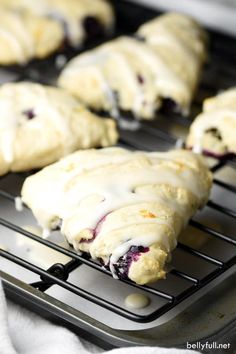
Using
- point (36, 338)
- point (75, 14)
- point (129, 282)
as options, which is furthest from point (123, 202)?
point (75, 14)

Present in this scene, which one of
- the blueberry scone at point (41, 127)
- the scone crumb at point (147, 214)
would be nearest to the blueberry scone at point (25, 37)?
the blueberry scone at point (41, 127)

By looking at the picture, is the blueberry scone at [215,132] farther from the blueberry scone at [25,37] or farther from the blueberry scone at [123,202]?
the blueberry scone at [25,37]

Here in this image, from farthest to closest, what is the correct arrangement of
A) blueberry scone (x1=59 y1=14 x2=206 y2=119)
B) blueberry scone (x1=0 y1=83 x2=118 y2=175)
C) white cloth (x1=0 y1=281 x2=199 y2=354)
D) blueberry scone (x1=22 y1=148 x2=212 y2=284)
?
blueberry scone (x1=59 y1=14 x2=206 y2=119)
blueberry scone (x1=0 y1=83 x2=118 y2=175)
blueberry scone (x1=22 y1=148 x2=212 y2=284)
white cloth (x1=0 y1=281 x2=199 y2=354)

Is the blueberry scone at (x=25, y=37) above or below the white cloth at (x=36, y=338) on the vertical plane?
above

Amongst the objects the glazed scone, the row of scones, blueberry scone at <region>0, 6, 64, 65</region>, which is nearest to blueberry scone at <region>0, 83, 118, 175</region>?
the row of scones

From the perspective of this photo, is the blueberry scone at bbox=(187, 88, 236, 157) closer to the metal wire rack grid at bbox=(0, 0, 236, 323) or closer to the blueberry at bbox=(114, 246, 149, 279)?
the metal wire rack grid at bbox=(0, 0, 236, 323)
